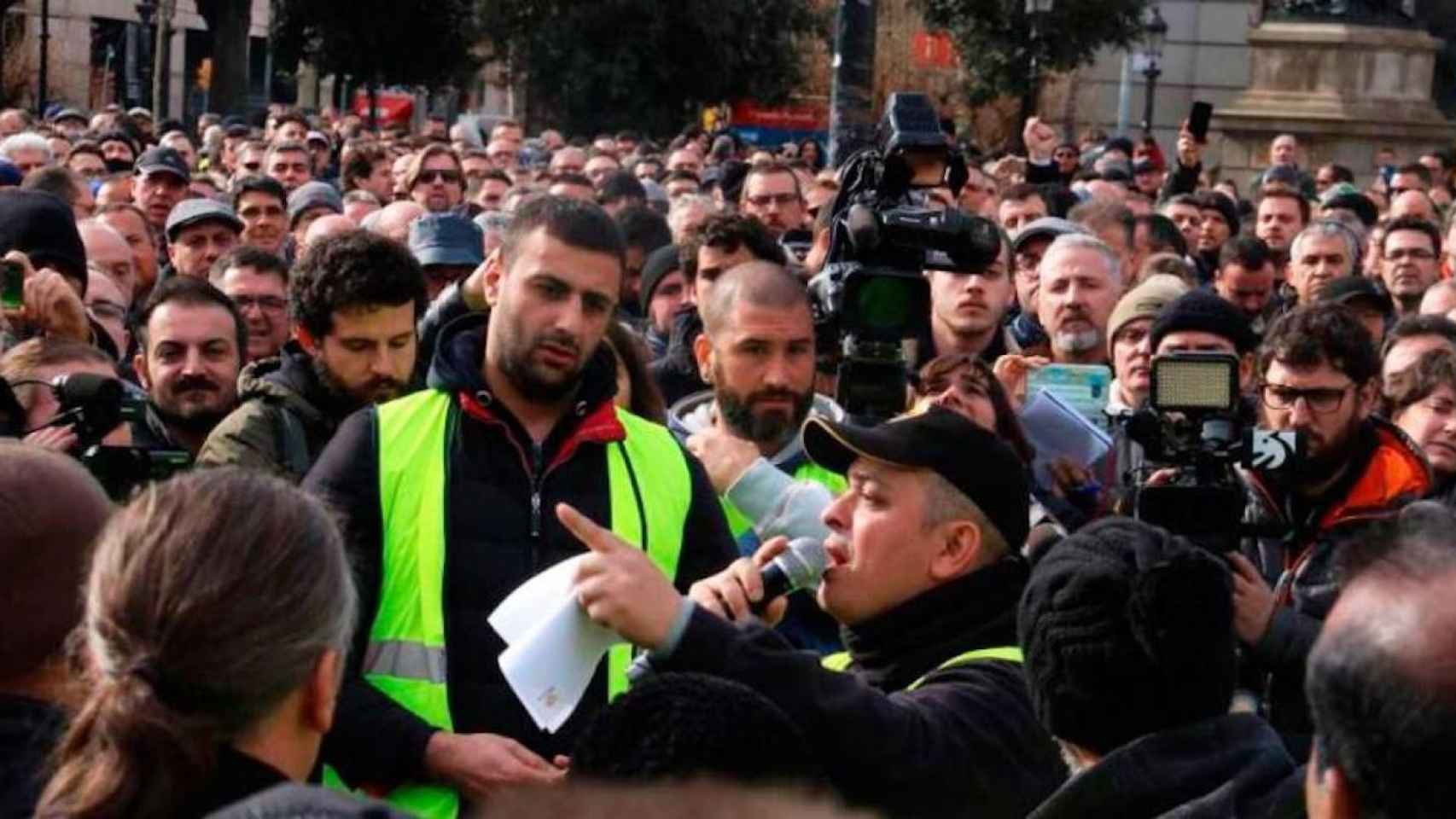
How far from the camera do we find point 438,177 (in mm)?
15016

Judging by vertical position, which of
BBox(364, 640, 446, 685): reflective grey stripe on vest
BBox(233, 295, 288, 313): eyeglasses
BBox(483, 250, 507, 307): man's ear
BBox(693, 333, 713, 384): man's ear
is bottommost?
BBox(364, 640, 446, 685): reflective grey stripe on vest

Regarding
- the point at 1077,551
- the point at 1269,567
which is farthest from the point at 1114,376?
the point at 1077,551

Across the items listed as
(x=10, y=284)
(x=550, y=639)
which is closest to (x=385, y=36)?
(x=10, y=284)

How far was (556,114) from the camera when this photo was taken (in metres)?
38.9

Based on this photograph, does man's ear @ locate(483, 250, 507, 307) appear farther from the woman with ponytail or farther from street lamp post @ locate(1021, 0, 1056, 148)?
street lamp post @ locate(1021, 0, 1056, 148)

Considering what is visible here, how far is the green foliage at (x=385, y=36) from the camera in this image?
131 feet

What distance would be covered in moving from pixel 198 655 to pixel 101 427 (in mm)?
2475

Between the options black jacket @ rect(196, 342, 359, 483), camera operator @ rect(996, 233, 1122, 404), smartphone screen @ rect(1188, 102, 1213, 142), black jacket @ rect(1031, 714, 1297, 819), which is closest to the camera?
black jacket @ rect(1031, 714, 1297, 819)

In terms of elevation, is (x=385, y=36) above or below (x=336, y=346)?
above

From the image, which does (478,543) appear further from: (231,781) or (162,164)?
(162,164)

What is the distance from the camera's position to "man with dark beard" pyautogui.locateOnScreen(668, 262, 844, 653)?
19.7 ft

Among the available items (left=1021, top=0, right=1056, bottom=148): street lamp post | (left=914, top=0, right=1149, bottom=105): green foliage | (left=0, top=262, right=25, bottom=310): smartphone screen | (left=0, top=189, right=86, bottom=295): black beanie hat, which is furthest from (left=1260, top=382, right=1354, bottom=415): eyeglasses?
(left=914, top=0, right=1149, bottom=105): green foliage

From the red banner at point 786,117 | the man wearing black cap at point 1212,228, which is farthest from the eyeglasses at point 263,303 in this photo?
the red banner at point 786,117

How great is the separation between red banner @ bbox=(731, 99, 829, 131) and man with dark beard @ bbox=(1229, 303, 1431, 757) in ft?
115
